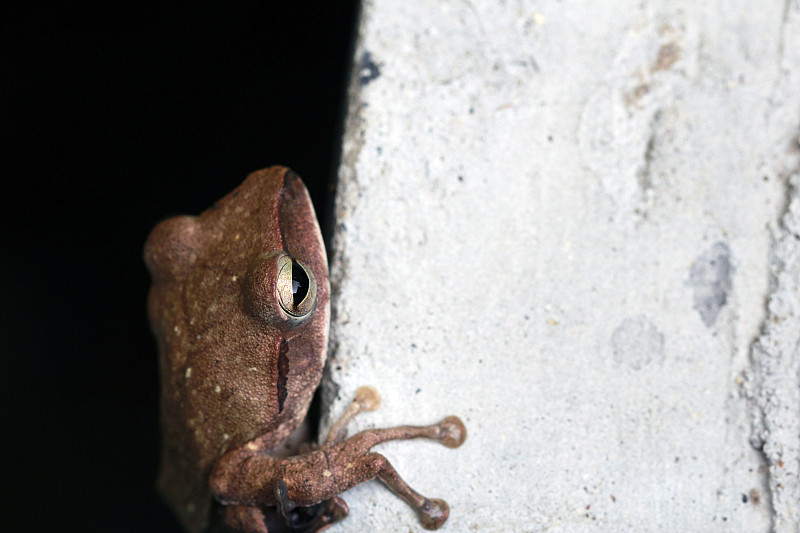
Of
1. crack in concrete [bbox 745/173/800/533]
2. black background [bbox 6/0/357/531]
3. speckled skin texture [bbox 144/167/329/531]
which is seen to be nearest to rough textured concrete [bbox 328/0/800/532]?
crack in concrete [bbox 745/173/800/533]

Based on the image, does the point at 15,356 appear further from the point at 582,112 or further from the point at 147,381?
the point at 582,112

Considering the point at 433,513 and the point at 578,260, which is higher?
the point at 578,260

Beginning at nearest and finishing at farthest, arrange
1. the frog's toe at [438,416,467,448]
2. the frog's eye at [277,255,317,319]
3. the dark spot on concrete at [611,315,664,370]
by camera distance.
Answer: the frog's eye at [277,255,317,319], the frog's toe at [438,416,467,448], the dark spot on concrete at [611,315,664,370]

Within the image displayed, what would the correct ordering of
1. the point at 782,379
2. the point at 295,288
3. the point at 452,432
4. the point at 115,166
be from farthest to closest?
the point at 115,166, the point at 782,379, the point at 452,432, the point at 295,288

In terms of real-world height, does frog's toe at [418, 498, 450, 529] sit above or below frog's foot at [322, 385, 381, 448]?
below

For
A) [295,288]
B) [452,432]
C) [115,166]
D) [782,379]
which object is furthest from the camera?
[115,166]

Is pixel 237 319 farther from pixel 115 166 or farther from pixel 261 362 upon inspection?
pixel 115 166

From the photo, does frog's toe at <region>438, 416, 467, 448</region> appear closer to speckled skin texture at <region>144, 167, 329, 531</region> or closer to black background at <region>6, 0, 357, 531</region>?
speckled skin texture at <region>144, 167, 329, 531</region>

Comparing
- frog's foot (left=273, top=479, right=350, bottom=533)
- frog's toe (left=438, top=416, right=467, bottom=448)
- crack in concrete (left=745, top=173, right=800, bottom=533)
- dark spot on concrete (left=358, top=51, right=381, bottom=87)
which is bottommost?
frog's foot (left=273, top=479, right=350, bottom=533)

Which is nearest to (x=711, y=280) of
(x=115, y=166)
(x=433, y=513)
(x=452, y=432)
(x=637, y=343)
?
(x=637, y=343)
